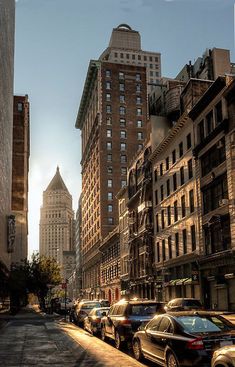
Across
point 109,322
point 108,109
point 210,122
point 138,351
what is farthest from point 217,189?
point 108,109

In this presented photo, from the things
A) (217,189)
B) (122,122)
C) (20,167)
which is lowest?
(217,189)

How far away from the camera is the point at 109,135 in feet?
345

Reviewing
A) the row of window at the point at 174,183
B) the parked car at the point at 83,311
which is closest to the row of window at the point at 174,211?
the row of window at the point at 174,183

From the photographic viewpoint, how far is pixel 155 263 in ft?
180

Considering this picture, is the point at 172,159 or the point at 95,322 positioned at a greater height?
the point at 172,159

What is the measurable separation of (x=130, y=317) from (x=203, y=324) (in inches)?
230

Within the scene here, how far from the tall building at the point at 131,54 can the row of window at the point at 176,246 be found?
12606 centimetres

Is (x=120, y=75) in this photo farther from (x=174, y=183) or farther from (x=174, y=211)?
(x=174, y=211)

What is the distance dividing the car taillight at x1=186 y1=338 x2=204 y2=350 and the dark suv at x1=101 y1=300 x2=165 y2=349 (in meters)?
6.16

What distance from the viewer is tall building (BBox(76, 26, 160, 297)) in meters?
103

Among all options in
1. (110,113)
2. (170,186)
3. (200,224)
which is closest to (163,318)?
(200,224)

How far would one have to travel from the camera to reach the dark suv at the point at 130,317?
17558mm

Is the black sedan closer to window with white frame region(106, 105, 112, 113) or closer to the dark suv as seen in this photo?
the dark suv

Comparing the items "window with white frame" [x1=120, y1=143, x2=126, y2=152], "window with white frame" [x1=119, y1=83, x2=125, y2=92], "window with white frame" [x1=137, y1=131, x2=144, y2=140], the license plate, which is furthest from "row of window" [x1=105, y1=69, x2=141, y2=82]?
the license plate
